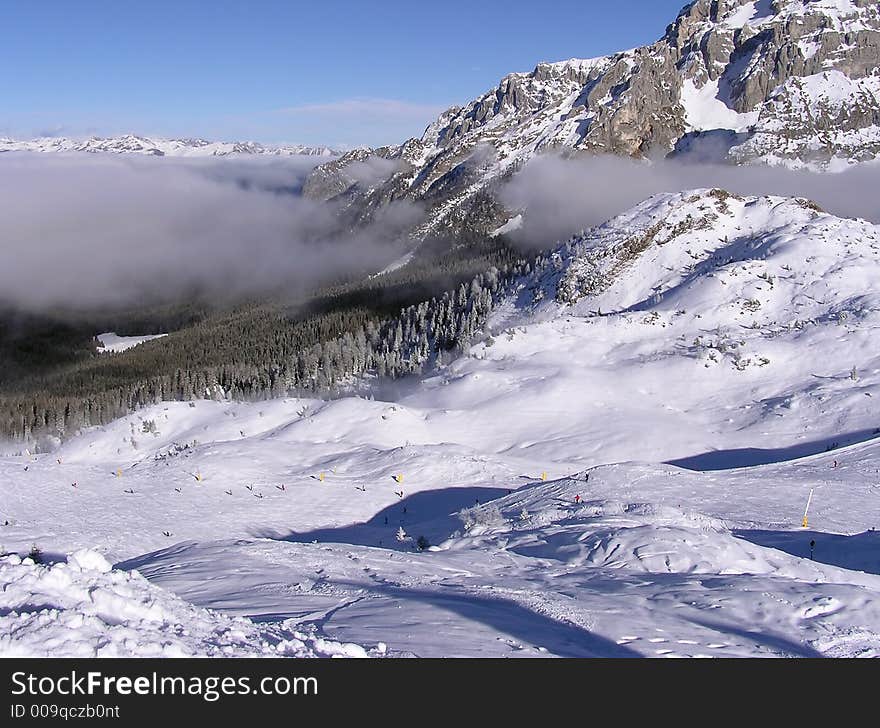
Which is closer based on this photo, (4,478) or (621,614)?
(621,614)

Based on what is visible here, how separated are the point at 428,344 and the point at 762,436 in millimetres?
59037

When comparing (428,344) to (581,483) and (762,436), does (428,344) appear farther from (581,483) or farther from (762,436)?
(581,483)

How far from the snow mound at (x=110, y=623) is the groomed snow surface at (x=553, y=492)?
57 millimetres

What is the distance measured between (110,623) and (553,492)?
22592 mm

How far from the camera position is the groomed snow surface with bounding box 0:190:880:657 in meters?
12.5

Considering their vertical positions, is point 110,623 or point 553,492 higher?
point 110,623

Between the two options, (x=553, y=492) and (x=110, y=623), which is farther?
(x=553, y=492)

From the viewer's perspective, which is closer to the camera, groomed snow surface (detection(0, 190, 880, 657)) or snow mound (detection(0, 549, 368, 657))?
snow mound (detection(0, 549, 368, 657))

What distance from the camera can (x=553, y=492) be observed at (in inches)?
1193

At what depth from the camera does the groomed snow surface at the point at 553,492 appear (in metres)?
12.5

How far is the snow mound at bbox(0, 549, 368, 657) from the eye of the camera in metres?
9.38

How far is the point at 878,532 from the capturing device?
2261cm

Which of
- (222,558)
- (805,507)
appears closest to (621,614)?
(222,558)

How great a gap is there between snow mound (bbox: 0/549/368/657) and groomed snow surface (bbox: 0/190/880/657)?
6 cm
